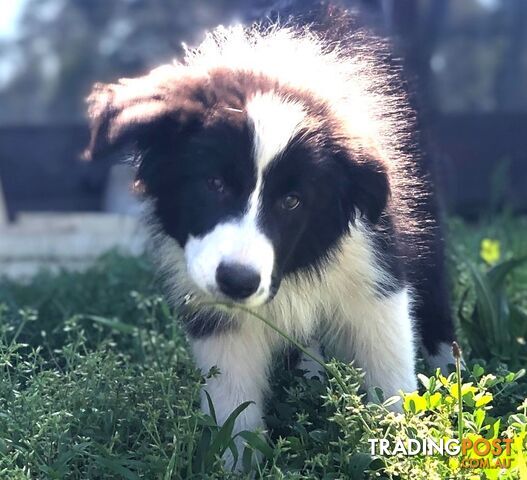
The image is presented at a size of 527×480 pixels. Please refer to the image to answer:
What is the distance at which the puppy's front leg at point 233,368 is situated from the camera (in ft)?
9.17

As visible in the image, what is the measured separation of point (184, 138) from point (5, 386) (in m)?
0.83

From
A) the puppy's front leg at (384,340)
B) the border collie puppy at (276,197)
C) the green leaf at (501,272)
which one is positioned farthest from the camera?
the green leaf at (501,272)

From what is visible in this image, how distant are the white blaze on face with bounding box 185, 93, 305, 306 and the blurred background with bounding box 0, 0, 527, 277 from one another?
387cm

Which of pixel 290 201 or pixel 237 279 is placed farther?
pixel 290 201

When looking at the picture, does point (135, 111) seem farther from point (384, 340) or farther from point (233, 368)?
point (384, 340)

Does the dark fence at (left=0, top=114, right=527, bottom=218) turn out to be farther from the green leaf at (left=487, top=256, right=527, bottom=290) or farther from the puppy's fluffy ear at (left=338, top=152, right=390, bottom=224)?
the puppy's fluffy ear at (left=338, top=152, right=390, bottom=224)

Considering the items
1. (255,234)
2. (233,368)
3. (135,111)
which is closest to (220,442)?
(233,368)

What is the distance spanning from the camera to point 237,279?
228 centimetres

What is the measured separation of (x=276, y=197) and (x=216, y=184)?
16cm

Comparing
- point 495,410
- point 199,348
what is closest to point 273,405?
point 199,348

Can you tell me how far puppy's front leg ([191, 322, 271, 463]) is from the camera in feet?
9.17

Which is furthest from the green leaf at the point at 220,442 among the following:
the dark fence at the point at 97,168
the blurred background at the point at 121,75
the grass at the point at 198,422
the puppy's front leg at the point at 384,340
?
the dark fence at the point at 97,168

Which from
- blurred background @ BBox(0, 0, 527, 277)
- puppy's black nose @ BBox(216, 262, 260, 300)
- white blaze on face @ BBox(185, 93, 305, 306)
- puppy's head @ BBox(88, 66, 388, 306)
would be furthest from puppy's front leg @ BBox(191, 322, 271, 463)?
blurred background @ BBox(0, 0, 527, 277)

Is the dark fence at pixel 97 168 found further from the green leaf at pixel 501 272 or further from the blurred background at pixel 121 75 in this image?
the green leaf at pixel 501 272
